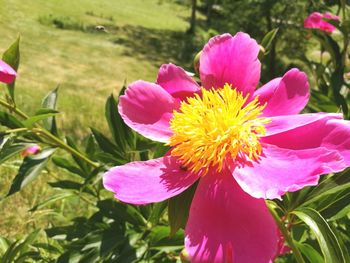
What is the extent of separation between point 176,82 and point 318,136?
219 millimetres

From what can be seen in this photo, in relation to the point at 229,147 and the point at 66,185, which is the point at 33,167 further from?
the point at 229,147

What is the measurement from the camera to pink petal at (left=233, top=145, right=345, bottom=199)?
53 cm

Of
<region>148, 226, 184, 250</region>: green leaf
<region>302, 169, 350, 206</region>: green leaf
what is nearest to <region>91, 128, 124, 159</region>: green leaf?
<region>148, 226, 184, 250</region>: green leaf

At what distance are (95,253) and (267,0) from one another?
7191mm

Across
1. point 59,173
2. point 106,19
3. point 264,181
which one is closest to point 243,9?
point 106,19

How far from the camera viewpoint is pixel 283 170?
23.0 inches

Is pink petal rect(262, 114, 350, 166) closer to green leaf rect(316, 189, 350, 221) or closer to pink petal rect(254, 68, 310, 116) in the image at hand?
pink petal rect(254, 68, 310, 116)

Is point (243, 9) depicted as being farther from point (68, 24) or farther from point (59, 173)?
point (59, 173)

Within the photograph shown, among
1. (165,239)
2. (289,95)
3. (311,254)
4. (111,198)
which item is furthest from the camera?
(111,198)

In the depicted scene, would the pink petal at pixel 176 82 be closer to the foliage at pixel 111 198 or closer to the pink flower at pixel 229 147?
the pink flower at pixel 229 147

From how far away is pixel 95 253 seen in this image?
1131 millimetres

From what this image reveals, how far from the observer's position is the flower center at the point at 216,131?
1.94 ft

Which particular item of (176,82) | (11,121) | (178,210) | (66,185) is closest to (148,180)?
(178,210)

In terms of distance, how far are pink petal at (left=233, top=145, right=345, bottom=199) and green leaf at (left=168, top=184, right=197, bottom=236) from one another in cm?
7
